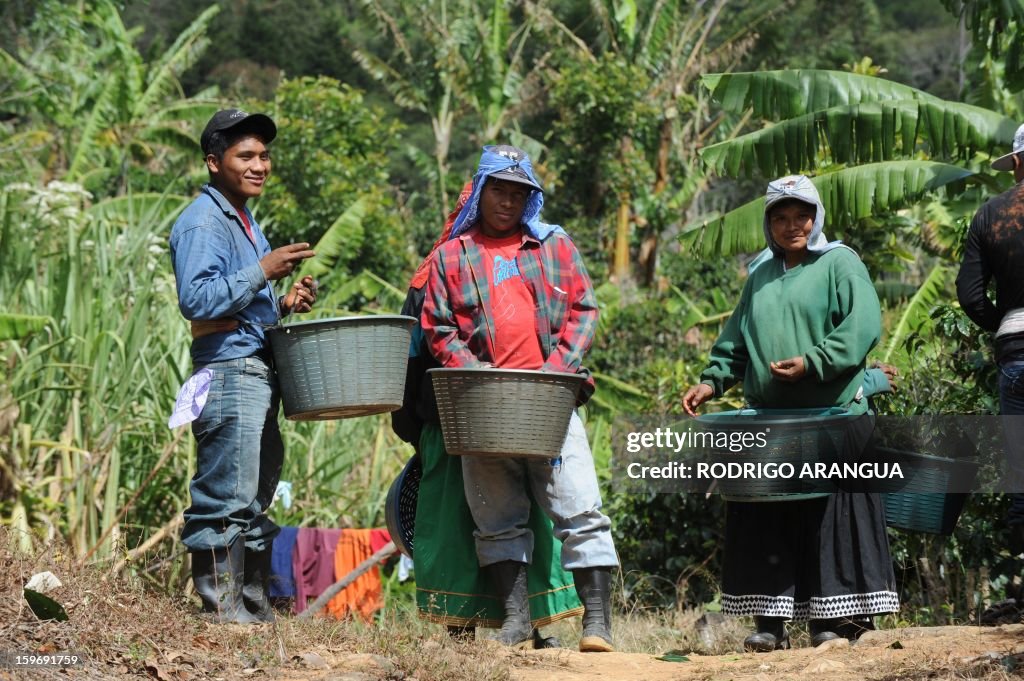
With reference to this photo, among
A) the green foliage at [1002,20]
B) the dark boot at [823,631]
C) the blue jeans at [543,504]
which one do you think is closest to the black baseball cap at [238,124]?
the blue jeans at [543,504]

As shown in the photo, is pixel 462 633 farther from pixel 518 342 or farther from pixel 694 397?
pixel 694 397

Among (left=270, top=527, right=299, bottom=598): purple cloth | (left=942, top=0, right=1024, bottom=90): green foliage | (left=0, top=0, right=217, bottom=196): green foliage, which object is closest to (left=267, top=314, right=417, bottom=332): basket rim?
(left=270, top=527, right=299, bottom=598): purple cloth

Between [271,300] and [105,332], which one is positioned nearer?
[271,300]

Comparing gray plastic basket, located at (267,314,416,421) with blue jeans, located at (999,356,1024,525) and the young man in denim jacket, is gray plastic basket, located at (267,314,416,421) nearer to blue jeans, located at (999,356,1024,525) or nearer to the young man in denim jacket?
the young man in denim jacket

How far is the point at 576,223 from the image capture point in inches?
734

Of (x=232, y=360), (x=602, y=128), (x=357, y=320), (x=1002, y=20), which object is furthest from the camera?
(x=602, y=128)

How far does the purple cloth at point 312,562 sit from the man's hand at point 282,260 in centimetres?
313

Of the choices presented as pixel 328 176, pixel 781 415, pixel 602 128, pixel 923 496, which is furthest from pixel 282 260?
pixel 602 128

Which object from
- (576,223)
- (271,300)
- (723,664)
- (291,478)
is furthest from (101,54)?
(723,664)

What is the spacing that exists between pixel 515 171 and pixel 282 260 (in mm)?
928

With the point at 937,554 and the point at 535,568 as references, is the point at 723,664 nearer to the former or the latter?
the point at 535,568

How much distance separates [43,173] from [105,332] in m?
10.1

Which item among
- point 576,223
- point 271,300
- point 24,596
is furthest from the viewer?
point 576,223

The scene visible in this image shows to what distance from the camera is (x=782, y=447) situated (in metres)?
4.44
